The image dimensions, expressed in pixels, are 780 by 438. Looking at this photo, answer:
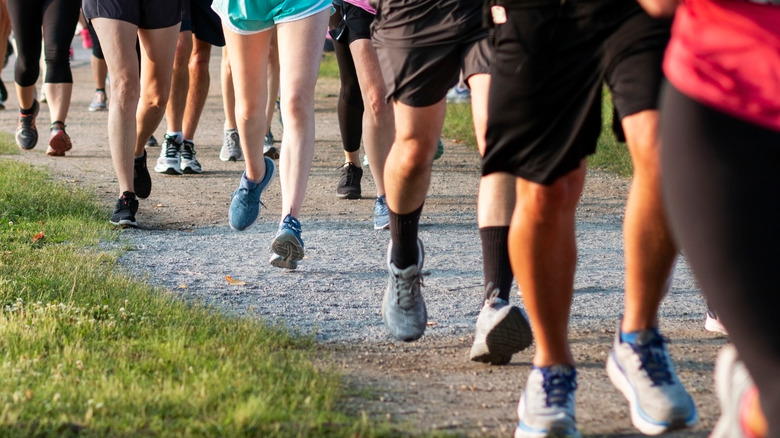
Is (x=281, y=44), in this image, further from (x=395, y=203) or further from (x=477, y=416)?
(x=477, y=416)

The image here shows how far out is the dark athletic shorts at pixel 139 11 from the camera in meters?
6.04

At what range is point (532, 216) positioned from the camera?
2947 mm

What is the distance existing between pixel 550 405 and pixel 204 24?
19.9 feet

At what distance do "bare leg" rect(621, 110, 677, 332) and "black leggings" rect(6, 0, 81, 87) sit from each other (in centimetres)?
557

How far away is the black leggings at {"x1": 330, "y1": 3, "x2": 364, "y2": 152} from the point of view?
704 cm

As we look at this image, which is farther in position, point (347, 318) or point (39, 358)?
point (347, 318)

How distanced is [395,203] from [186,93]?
4.84 meters

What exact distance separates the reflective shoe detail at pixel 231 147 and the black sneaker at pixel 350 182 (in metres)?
2.02

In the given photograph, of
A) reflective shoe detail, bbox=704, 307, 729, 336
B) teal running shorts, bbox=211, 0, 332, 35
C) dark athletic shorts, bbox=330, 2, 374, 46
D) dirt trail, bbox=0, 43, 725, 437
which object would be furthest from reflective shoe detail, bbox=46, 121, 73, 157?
reflective shoe detail, bbox=704, 307, 729, 336

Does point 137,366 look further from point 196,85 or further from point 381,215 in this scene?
point 196,85

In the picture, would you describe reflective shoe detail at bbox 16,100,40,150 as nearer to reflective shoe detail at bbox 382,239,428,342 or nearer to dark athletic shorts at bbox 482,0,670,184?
reflective shoe detail at bbox 382,239,428,342

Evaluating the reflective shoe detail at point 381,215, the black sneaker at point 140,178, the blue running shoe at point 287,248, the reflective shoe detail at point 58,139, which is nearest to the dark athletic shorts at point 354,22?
the reflective shoe detail at point 381,215

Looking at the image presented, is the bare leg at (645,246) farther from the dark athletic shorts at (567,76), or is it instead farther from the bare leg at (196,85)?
the bare leg at (196,85)

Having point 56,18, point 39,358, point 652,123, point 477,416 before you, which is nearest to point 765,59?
point 652,123
